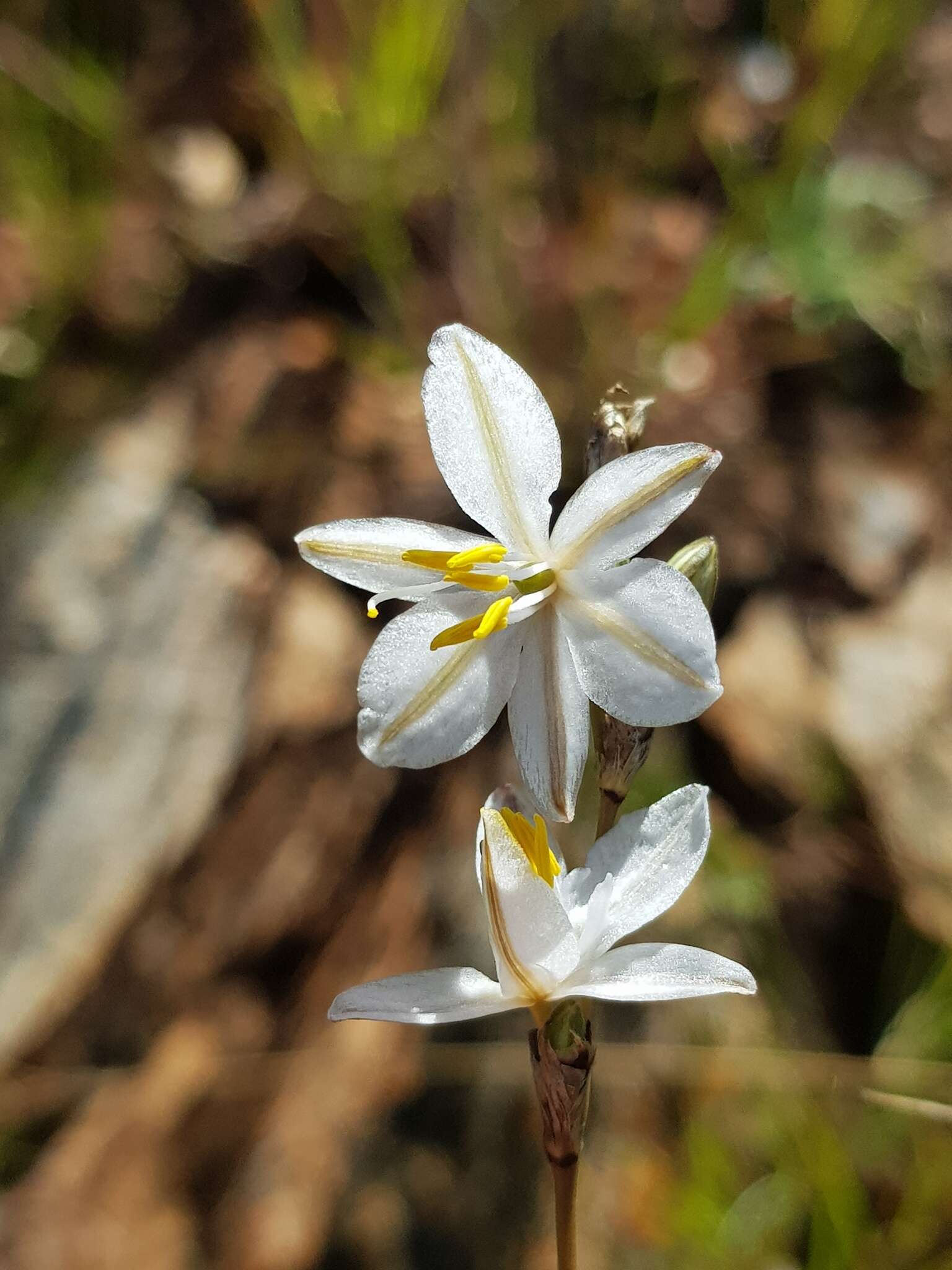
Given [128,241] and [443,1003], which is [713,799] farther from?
[128,241]

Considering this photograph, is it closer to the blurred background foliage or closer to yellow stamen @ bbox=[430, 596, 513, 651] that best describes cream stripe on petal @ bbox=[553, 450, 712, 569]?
yellow stamen @ bbox=[430, 596, 513, 651]

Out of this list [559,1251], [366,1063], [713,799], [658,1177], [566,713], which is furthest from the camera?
[713,799]

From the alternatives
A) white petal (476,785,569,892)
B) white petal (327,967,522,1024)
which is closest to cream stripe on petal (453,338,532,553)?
white petal (476,785,569,892)

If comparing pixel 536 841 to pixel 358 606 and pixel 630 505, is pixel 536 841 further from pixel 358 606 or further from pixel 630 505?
pixel 358 606

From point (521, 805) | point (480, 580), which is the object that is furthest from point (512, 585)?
point (521, 805)

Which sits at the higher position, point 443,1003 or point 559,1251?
point 443,1003

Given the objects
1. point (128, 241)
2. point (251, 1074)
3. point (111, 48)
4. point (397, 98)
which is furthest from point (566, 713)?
point (111, 48)

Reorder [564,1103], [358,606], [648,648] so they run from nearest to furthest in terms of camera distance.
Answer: [564,1103] → [648,648] → [358,606]
